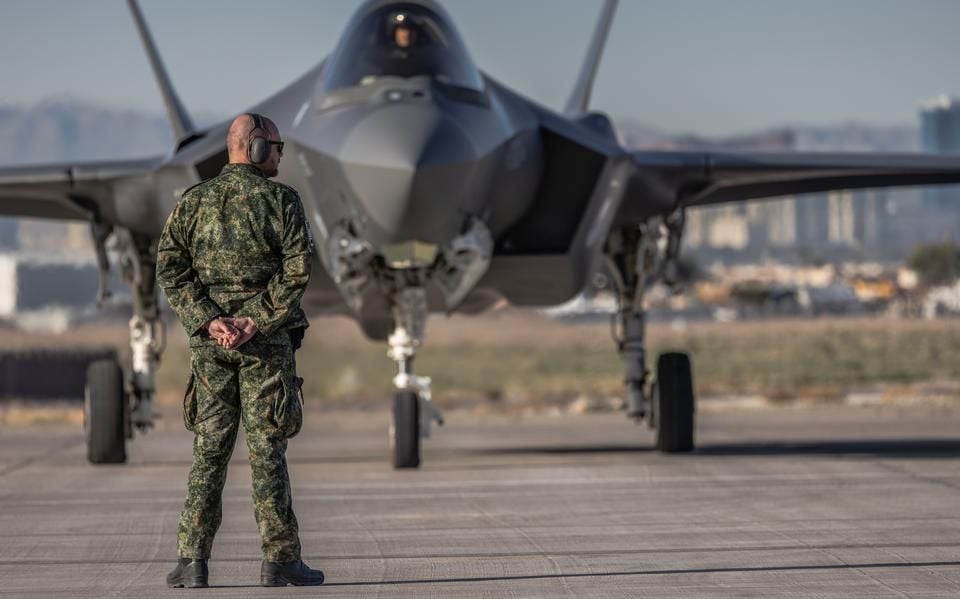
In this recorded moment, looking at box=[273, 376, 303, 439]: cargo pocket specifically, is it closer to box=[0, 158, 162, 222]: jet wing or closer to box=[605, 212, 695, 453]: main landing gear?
box=[0, 158, 162, 222]: jet wing

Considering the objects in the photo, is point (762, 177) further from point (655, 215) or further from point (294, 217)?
point (294, 217)

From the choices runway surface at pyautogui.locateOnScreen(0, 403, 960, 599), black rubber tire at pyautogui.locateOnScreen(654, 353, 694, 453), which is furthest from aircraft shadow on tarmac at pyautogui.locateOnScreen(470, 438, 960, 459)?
black rubber tire at pyautogui.locateOnScreen(654, 353, 694, 453)

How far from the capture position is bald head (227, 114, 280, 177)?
280 inches

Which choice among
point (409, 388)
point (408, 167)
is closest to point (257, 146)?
point (408, 167)

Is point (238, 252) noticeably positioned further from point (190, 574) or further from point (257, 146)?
point (190, 574)

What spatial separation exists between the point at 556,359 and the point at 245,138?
4089 centimetres

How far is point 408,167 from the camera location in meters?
11.1

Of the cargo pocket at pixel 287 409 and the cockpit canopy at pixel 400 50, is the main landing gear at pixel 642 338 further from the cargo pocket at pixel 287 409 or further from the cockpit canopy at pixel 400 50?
the cargo pocket at pixel 287 409

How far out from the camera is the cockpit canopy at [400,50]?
478 inches

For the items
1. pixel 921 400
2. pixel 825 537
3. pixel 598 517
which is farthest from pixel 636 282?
pixel 921 400

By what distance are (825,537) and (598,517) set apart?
156 centimetres

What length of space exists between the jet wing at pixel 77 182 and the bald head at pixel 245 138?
278 inches

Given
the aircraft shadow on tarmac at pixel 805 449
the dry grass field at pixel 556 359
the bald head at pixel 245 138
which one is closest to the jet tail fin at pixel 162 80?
the aircraft shadow on tarmac at pixel 805 449

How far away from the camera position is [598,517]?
9820mm
